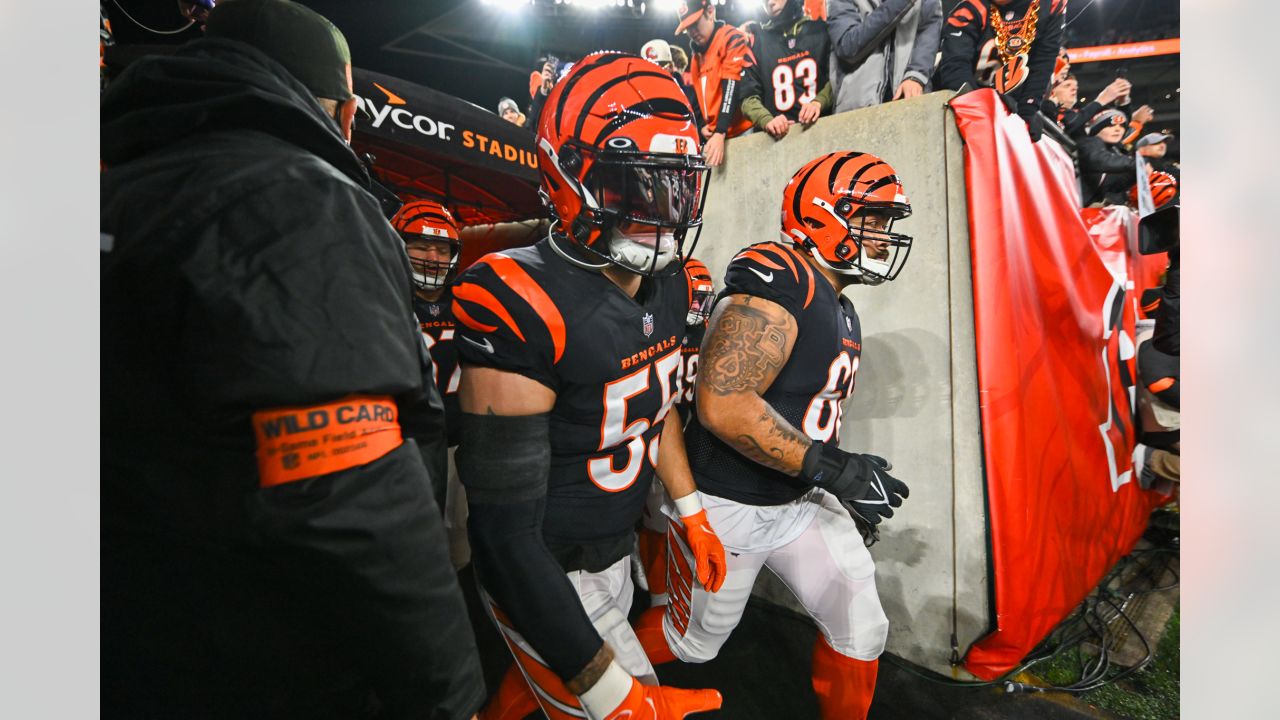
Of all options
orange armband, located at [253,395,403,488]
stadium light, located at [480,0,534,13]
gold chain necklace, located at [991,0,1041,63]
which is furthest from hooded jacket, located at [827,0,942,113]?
stadium light, located at [480,0,534,13]

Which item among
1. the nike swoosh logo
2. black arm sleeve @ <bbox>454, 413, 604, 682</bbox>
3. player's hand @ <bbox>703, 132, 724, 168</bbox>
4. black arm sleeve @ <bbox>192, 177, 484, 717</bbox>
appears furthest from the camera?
the nike swoosh logo

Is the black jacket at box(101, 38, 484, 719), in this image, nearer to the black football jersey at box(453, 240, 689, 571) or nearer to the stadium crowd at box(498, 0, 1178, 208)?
the black football jersey at box(453, 240, 689, 571)

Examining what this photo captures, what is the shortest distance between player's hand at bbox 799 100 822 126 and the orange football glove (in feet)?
9.67

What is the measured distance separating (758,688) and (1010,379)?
1901mm

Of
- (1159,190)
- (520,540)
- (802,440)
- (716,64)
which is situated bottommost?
(520,540)

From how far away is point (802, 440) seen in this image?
1.86 m

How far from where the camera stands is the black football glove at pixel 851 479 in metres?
1.83

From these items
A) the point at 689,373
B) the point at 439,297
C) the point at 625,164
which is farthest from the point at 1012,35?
the point at 439,297

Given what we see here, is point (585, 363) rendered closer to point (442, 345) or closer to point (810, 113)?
point (442, 345)

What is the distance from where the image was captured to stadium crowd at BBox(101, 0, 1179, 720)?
68 centimetres

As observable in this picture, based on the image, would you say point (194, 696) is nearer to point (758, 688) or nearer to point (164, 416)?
point (164, 416)

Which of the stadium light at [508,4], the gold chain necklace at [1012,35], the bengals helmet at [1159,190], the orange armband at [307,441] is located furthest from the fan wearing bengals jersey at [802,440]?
the stadium light at [508,4]

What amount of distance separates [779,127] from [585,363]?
2.51m

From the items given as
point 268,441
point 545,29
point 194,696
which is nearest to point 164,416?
point 268,441
